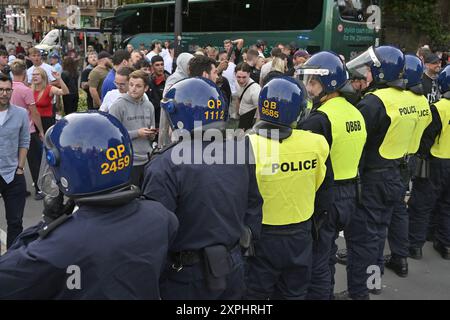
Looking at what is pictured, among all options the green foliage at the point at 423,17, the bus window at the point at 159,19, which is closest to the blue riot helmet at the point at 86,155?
the bus window at the point at 159,19

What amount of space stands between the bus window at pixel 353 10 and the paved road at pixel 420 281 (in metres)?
12.1

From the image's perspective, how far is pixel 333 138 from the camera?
146 inches

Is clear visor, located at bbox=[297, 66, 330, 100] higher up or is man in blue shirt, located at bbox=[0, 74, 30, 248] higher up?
clear visor, located at bbox=[297, 66, 330, 100]

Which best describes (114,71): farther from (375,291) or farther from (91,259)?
(91,259)

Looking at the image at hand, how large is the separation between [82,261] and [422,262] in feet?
14.5

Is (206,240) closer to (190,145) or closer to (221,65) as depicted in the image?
(190,145)

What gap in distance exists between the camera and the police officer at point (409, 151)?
4.55m

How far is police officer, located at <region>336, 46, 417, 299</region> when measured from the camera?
4246mm

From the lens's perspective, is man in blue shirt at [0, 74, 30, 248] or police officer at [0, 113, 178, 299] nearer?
police officer at [0, 113, 178, 299]

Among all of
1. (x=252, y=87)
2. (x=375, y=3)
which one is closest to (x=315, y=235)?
(x=252, y=87)

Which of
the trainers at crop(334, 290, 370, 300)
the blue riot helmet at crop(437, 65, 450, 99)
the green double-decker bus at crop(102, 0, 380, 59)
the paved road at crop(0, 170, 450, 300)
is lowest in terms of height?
the paved road at crop(0, 170, 450, 300)

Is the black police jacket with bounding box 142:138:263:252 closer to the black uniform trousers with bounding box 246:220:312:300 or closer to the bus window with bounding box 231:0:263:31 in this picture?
the black uniform trousers with bounding box 246:220:312:300

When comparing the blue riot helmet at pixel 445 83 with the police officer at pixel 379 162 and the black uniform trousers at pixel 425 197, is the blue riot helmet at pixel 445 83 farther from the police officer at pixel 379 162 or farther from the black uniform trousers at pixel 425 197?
the police officer at pixel 379 162

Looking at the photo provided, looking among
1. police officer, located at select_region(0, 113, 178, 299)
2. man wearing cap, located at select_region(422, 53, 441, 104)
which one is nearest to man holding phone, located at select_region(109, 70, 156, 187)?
police officer, located at select_region(0, 113, 178, 299)
